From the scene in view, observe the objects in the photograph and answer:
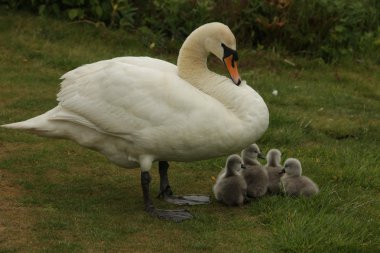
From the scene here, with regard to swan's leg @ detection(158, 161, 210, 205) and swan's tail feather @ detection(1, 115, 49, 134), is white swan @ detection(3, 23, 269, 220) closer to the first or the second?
swan's tail feather @ detection(1, 115, 49, 134)

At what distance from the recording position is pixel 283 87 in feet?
36.5

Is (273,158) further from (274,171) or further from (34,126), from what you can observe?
(34,126)

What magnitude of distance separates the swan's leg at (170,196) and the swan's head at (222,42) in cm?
111

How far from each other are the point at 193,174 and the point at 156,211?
4.39 feet

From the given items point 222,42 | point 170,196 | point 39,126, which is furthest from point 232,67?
point 39,126

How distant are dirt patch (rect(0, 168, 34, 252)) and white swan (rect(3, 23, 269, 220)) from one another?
1.95 feet

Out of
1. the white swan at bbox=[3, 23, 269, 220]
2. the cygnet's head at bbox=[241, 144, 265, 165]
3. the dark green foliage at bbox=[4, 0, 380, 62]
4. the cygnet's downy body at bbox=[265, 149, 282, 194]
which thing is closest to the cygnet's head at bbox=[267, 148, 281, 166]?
the cygnet's downy body at bbox=[265, 149, 282, 194]

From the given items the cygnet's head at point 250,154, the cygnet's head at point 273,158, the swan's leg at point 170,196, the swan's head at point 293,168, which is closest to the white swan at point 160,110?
the swan's leg at point 170,196

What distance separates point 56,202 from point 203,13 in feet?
20.3

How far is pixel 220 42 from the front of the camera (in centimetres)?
662

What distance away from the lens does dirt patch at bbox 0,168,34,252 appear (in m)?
5.72

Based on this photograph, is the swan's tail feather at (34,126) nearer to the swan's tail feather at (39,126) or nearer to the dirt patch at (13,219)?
the swan's tail feather at (39,126)

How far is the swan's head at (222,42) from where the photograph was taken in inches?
259

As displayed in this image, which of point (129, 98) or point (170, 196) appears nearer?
point (129, 98)
